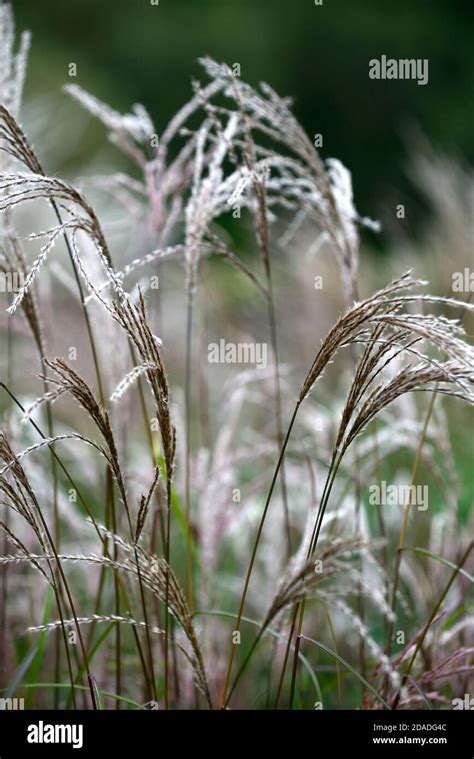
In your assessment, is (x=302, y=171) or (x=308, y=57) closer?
(x=302, y=171)

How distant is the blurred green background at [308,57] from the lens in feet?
39.5

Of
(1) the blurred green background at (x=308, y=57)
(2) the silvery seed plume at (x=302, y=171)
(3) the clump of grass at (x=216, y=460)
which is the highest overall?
(1) the blurred green background at (x=308, y=57)

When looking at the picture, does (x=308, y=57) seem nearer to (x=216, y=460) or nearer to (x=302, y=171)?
(x=216, y=460)

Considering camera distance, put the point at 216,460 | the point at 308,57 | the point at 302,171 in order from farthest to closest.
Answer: the point at 308,57, the point at 216,460, the point at 302,171

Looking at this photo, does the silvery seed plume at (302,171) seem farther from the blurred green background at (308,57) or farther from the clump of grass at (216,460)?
the blurred green background at (308,57)

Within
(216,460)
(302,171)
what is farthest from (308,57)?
(302,171)

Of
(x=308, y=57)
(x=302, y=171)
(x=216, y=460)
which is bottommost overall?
(x=216, y=460)

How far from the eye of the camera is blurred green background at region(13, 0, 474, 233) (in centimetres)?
1203

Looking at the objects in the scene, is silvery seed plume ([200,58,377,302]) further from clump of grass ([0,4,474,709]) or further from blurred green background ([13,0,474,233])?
blurred green background ([13,0,474,233])

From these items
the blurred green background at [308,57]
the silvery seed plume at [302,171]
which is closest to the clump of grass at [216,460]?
the silvery seed plume at [302,171]

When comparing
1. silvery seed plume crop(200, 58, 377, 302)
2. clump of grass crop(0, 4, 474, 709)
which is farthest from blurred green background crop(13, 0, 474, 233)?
silvery seed plume crop(200, 58, 377, 302)

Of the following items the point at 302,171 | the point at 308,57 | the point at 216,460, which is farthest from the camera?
the point at 308,57

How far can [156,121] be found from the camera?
1248 cm

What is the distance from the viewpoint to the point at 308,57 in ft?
42.4
